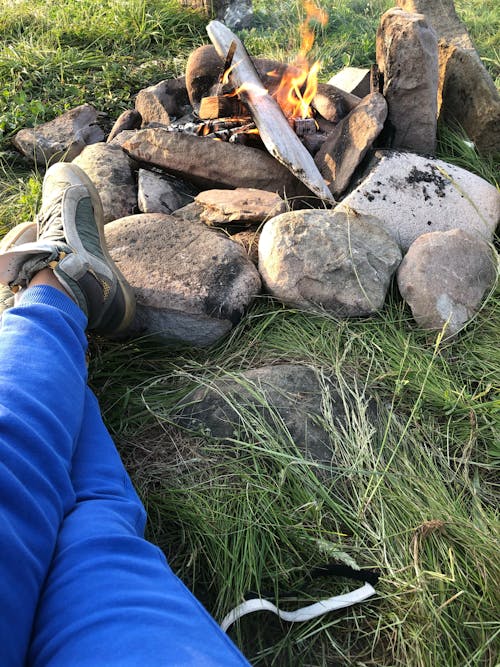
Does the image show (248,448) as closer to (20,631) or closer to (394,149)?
(20,631)

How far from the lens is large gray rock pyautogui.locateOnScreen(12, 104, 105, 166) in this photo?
138 inches

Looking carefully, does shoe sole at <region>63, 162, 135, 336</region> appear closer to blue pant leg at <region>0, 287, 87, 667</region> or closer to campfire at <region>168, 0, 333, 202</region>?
blue pant leg at <region>0, 287, 87, 667</region>

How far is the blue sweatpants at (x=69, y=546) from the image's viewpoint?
40.7 inches

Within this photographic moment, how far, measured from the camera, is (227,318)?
7.63ft

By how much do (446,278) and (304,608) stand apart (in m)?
1.44

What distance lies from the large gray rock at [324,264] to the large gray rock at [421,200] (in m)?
0.28

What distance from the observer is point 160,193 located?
2908mm

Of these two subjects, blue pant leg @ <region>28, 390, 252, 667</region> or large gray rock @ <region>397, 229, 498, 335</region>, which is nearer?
blue pant leg @ <region>28, 390, 252, 667</region>

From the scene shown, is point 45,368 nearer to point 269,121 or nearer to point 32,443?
point 32,443

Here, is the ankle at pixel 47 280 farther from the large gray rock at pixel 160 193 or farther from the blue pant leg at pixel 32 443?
the large gray rock at pixel 160 193

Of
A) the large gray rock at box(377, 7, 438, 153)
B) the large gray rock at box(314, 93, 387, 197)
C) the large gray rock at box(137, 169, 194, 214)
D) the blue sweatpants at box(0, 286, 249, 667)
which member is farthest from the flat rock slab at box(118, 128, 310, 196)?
the blue sweatpants at box(0, 286, 249, 667)

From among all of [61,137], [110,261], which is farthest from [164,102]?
[110,261]

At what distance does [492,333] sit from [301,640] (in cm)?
145

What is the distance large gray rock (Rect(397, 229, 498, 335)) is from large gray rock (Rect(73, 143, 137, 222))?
143cm
